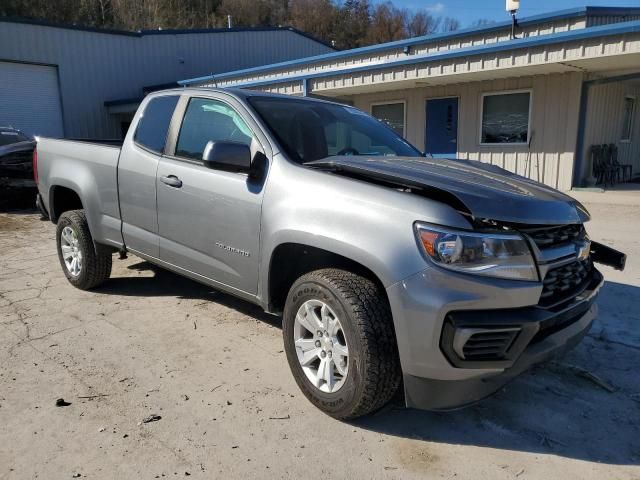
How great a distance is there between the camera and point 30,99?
18438mm

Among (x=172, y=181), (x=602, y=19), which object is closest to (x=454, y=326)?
(x=172, y=181)

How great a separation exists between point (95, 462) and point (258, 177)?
6.08 feet

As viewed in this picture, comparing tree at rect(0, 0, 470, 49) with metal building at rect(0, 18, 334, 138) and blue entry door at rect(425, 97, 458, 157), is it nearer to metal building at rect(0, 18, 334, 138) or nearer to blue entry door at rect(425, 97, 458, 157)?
metal building at rect(0, 18, 334, 138)

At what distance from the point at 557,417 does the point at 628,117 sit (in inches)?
544

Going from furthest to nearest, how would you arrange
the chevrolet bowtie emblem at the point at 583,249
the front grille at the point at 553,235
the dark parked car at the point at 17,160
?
the dark parked car at the point at 17,160 → the chevrolet bowtie emblem at the point at 583,249 → the front grille at the point at 553,235

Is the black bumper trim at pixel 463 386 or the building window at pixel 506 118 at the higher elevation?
the building window at pixel 506 118

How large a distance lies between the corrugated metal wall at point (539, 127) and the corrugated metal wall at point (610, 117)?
51 cm

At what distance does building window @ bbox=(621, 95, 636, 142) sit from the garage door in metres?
19.3

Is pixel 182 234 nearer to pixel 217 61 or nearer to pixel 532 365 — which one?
pixel 532 365

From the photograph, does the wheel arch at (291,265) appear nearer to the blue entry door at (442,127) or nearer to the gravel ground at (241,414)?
the gravel ground at (241,414)

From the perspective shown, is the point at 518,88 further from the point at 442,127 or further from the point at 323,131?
the point at 323,131

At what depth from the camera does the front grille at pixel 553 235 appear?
261cm

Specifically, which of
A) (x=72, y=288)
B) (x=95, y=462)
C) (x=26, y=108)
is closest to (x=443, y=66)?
(x=72, y=288)

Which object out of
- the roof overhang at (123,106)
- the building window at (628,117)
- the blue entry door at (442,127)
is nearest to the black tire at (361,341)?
the blue entry door at (442,127)
